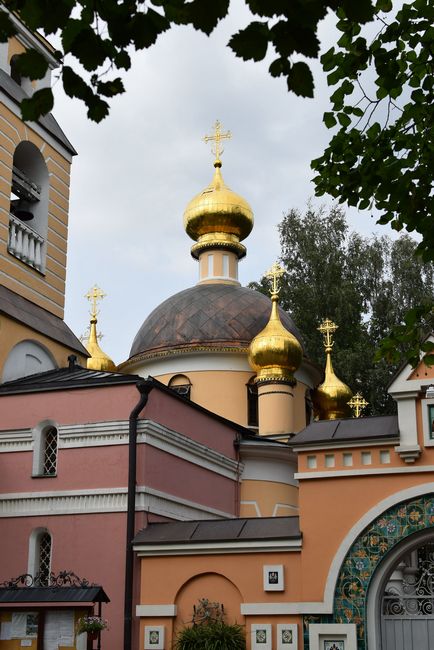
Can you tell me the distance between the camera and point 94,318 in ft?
83.3

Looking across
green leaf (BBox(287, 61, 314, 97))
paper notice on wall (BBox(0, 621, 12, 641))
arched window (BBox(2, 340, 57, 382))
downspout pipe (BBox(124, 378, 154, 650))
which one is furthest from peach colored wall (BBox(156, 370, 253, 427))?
green leaf (BBox(287, 61, 314, 97))

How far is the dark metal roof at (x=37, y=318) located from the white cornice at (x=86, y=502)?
10.1ft

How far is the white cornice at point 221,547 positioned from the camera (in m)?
11.5

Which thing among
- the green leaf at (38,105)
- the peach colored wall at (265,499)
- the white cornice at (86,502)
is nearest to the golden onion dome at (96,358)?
the peach colored wall at (265,499)

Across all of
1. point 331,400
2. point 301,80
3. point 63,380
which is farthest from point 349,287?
point 301,80

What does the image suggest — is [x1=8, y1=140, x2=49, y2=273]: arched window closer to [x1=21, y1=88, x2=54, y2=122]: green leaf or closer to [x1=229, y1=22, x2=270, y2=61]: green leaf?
[x1=21, y1=88, x2=54, y2=122]: green leaf

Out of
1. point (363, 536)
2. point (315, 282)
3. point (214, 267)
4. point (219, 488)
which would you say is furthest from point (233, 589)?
point (315, 282)

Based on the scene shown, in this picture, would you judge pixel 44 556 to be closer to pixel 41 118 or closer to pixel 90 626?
pixel 90 626

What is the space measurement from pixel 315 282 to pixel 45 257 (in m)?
15.7

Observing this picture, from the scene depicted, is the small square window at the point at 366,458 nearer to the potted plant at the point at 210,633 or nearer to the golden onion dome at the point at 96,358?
the potted plant at the point at 210,633

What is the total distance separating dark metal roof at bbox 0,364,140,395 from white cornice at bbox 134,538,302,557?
2431mm

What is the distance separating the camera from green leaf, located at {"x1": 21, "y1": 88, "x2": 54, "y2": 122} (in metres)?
4.67

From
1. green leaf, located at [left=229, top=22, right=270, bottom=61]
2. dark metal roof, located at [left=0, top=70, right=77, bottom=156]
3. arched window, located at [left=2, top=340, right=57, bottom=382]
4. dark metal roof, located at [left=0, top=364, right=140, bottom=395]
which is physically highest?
dark metal roof, located at [left=0, top=70, right=77, bottom=156]

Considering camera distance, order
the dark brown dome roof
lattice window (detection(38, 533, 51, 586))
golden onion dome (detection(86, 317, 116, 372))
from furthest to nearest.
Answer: golden onion dome (detection(86, 317, 116, 372))
the dark brown dome roof
lattice window (detection(38, 533, 51, 586))
